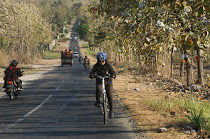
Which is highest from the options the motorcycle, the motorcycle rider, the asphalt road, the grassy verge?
the motorcycle rider

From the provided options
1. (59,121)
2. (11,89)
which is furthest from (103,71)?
(11,89)

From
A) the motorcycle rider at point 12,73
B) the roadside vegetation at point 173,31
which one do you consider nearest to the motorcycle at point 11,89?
the motorcycle rider at point 12,73

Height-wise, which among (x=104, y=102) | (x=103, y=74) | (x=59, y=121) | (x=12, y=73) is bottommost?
(x=59, y=121)

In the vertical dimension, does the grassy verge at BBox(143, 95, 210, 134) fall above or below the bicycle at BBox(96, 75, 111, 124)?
below

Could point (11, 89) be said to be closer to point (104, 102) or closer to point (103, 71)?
point (103, 71)

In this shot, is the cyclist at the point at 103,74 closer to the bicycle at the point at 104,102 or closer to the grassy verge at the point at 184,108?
the bicycle at the point at 104,102

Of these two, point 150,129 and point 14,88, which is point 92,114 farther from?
point 14,88

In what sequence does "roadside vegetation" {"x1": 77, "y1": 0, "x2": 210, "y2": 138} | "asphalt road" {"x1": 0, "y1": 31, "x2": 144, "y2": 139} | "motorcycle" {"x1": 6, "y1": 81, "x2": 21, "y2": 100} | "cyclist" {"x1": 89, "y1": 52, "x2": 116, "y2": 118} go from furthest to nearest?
"motorcycle" {"x1": 6, "y1": 81, "x2": 21, "y2": 100}
"cyclist" {"x1": 89, "y1": 52, "x2": 116, "y2": 118}
"asphalt road" {"x1": 0, "y1": 31, "x2": 144, "y2": 139}
"roadside vegetation" {"x1": 77, "y1": 0, "x2": 210, "y2": 138}

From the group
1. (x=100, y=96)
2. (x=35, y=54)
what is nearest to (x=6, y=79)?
(x=100, y=96)

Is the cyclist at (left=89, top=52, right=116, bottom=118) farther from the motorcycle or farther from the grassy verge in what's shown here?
the motorcycle

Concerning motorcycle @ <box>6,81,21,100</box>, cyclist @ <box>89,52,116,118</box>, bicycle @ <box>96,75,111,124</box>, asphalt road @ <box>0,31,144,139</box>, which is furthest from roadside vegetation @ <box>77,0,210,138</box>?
motorcycle @ <box>6,81,21,100</box>

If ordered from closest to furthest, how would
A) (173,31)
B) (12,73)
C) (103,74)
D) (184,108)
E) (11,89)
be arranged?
(173,31) → (103,74) → (184,108) → (11,89) → (12,73)

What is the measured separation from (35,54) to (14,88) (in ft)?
167

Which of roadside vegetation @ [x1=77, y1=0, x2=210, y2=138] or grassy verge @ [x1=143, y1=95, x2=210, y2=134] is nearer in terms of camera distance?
roadside vegetation @ [x1=77, y1=0, x2=210, y2=138]
